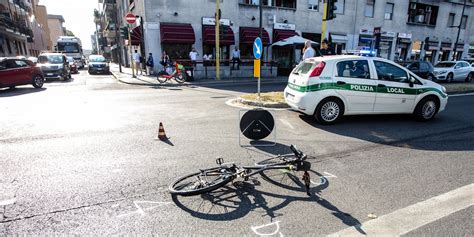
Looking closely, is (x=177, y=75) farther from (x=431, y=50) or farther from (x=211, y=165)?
(x=431, y=50)

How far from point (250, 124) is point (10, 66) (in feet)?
47.3

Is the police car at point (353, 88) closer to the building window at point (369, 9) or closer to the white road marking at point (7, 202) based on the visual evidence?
the white road marking at point (7, 202)

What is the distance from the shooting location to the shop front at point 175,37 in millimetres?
18734

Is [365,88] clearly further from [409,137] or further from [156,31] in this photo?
[156,31]

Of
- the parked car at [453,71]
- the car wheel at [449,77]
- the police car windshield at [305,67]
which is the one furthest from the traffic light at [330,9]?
the car wheel at [449,77]

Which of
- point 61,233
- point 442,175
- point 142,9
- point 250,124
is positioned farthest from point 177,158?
point 142,9

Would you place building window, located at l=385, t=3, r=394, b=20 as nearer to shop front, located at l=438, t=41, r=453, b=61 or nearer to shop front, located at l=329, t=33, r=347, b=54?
shop front, located at l=329, t=33, r=347, b=54

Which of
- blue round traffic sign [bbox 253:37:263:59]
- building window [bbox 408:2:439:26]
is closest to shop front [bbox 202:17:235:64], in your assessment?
blue round traffic sign [bbox 253:37:263:59]

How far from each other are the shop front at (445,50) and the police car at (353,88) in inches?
1359

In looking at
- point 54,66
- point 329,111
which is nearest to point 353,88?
point 329,111

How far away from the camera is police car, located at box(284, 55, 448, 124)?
659 centimetres

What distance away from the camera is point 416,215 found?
3.08 meters

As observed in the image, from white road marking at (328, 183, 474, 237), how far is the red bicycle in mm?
14566

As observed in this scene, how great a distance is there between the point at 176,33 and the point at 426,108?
1611 centimetres
